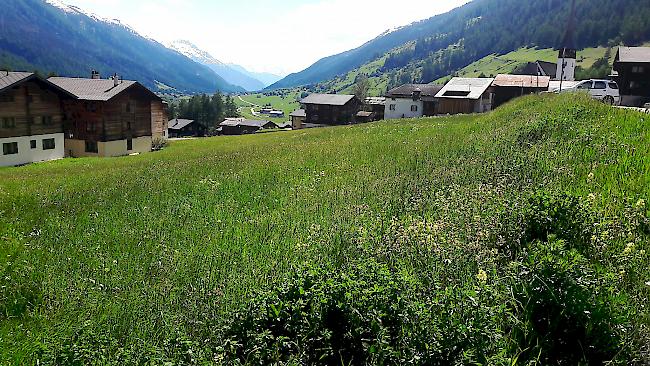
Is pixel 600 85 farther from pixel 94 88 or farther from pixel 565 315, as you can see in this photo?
pixel 94 88

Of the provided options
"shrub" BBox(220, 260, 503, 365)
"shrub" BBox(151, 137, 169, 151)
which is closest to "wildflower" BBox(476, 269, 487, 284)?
"shrub" BBox(220, 260, 503, 365)

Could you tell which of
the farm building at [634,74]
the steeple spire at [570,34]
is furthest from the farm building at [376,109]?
the farm building at [634,74]

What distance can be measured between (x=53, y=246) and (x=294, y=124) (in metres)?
96.6

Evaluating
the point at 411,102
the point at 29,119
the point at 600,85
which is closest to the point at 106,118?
the point at 29,119

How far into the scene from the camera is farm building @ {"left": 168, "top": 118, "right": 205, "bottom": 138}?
11019cm

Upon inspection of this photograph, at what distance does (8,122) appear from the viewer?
46.3 meters

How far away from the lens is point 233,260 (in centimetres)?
923

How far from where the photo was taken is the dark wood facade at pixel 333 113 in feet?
294

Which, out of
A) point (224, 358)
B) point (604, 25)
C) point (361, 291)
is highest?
point (604, 25)

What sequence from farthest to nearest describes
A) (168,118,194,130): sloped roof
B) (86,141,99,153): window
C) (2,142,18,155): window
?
(168,118,194,130): sloped roof → (86,141,99,153): window → (2,142,18,155): window

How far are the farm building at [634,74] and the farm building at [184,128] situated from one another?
91.8 meters

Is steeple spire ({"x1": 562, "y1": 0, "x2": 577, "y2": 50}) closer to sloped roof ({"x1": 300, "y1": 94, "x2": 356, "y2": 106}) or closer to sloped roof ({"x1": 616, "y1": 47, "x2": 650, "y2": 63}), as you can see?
sloped roof ({"x1": 616, "y1": 47, "x2": 650, "y2": 63})

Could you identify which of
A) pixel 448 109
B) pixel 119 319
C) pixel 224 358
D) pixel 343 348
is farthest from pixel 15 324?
pixel 448 109

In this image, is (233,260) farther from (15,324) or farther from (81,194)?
(81,194)
